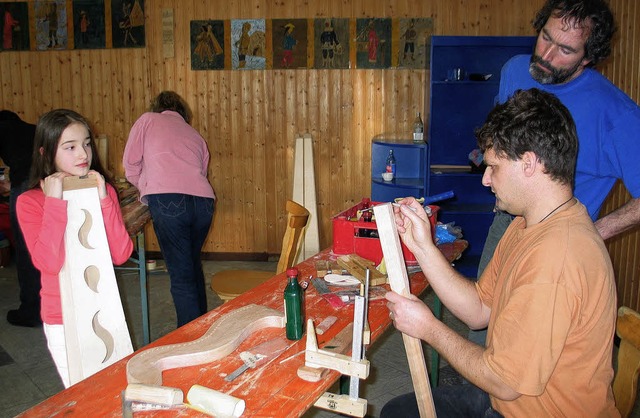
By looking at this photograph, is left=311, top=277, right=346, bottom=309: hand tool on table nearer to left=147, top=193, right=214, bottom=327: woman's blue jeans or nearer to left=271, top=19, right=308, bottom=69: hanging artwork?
left=147, top=193, right=214, bottom=327: woman's blue jeans

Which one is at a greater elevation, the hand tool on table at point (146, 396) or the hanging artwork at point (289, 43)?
the hanging artwork at point (289, 43)

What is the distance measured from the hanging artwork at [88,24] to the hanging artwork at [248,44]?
4.84ft

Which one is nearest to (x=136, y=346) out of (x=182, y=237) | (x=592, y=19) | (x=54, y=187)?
(x=182, y=237)

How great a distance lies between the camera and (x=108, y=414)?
1.44 metres

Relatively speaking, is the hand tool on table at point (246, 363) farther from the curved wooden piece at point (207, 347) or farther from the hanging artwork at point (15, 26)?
the hanging artwork at point (15, 26)

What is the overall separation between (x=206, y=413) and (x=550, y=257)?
970mm

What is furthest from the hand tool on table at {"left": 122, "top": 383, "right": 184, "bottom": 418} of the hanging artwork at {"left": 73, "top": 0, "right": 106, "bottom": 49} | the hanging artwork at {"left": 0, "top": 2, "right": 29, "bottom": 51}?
the hanging artwork at {"left": 0, "top": 2, "right": 29, "bottom": 51}

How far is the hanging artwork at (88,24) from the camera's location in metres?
6.04

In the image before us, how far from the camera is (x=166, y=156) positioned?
3.47 metres

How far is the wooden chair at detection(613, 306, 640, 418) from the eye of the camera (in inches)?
63.2

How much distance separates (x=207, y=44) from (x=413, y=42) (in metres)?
2.20

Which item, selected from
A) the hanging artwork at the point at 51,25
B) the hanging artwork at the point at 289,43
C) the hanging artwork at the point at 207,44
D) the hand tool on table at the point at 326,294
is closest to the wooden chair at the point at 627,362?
the hand tool on table at the point at 326,294

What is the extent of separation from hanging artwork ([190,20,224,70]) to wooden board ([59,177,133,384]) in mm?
4180

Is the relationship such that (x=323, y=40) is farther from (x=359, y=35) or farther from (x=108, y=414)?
(x=108, y=414)
